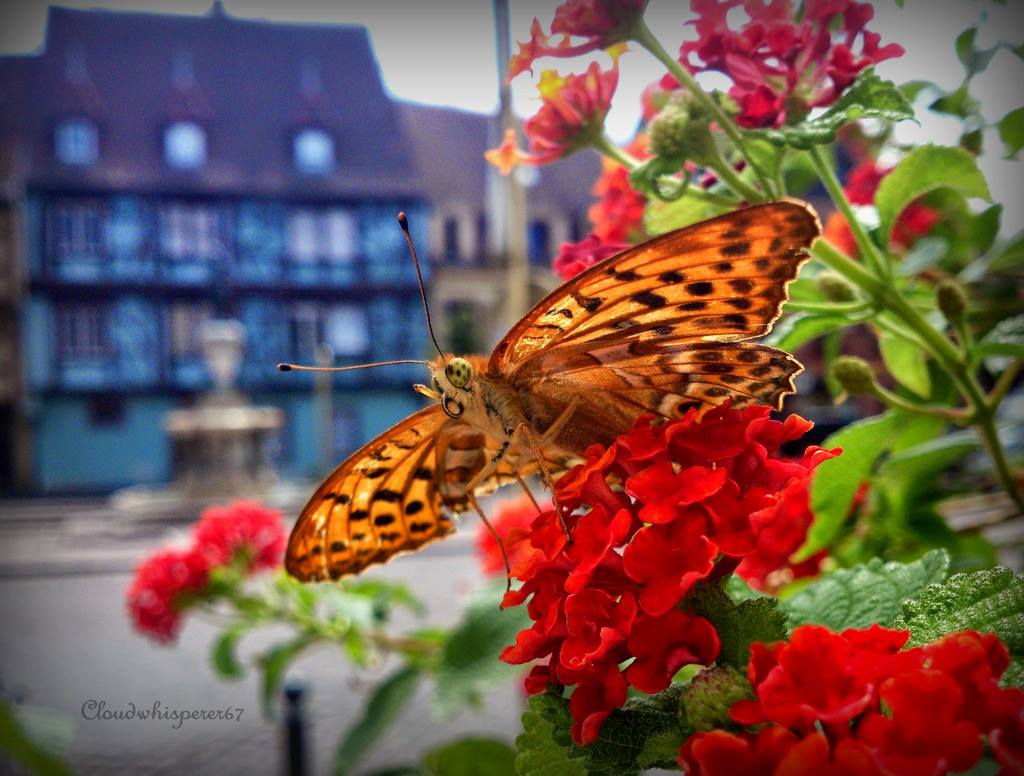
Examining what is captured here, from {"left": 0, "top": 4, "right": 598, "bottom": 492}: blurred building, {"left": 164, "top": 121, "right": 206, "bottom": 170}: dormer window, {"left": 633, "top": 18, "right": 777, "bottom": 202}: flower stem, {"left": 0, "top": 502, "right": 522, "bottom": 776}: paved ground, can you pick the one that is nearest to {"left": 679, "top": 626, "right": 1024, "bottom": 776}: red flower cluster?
{"left": 633, "top": 18, "right": 777, "bottom": 202}: flower stem

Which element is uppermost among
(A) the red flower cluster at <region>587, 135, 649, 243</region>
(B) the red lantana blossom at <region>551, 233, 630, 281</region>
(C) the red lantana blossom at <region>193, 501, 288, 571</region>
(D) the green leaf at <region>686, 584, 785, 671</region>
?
(A) the red flower cluster at <region>587, 135, 649, 243</region>

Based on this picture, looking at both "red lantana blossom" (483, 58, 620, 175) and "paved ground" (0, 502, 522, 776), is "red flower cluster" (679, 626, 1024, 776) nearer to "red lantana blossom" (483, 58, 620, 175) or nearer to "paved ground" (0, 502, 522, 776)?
"red lantana blossom" (483, 58, 620, 175)

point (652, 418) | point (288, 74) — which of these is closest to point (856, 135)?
point (652, 418)

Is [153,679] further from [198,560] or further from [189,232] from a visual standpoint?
[189,232]

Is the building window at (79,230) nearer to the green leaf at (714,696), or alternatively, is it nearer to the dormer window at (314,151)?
the dormer window at (314,151)

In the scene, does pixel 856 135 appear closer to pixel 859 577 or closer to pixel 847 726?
pixel 859 577

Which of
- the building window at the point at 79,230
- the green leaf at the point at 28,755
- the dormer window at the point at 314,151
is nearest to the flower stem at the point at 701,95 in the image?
the green leaf at the point at 28,755
